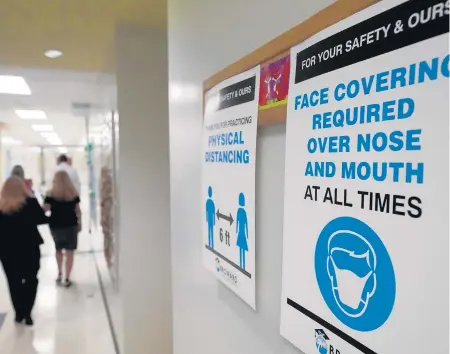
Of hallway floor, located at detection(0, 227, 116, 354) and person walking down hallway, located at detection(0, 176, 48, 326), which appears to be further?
person walking down hallway, located at detection(0, 176, 48, 326)

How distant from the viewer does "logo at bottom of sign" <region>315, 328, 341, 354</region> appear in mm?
668

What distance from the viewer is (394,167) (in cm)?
54

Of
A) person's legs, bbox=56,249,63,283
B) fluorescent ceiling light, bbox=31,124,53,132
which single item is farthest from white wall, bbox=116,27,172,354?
fluorescent ceiling light, bbox=31,124,53,132

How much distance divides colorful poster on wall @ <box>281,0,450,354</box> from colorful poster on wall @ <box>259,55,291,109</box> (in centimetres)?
4

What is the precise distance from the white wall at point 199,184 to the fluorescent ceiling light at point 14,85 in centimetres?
366

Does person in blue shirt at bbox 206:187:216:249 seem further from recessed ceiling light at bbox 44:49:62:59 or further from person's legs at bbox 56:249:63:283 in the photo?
person's legs at bbox 56:249:63:283

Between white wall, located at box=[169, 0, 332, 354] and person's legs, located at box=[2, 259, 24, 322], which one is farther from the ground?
white wall, located at box=[169, 0, 332, 354]

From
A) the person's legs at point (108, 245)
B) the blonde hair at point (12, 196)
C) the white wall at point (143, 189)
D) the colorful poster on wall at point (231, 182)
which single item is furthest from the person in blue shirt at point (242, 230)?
the blonde hair at point (12, 196)

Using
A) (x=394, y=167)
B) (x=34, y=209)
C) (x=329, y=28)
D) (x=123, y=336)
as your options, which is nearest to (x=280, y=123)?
(x=329, y=28)

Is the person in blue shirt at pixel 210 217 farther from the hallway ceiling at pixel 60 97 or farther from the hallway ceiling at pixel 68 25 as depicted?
the hallway ceiling at pixel 60 97

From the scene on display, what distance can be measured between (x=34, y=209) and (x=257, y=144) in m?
3.76

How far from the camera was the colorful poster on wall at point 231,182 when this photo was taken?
98cm

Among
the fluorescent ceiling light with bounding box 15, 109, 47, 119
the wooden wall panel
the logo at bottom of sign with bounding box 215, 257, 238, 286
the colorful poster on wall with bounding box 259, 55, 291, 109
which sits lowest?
the logo at bottom of sign with bounding box 215, 257, 238, 286

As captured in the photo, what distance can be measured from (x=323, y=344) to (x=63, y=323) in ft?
13.7
